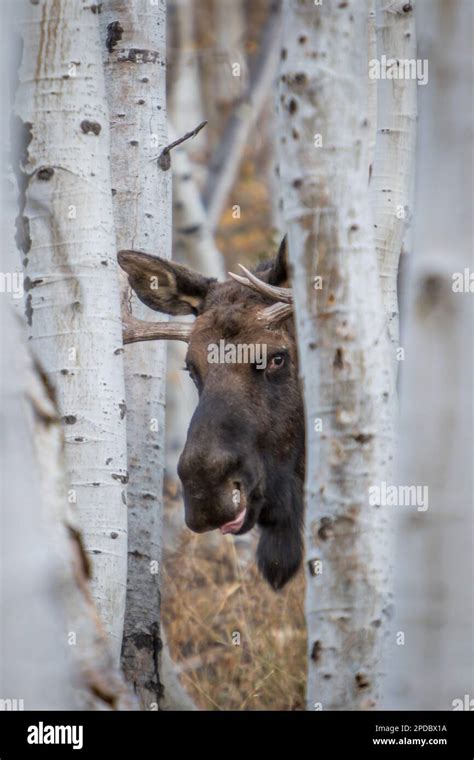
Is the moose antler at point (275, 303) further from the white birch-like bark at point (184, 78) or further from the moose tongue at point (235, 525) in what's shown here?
the white birch-like bark at point (184, 78)

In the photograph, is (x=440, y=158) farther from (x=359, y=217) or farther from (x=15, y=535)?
(x=15, y=535)

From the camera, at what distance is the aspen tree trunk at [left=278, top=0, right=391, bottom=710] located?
12.4 ft

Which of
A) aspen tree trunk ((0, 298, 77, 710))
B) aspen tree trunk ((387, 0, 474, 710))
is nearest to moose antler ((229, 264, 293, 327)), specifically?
aspen tree trunk ((387, 0, 474, 710))

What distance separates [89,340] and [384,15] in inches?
89.3

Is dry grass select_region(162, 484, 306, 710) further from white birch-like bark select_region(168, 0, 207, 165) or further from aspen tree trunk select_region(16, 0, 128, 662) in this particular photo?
white birch-like bark select_region(168, 0, 207, 165)

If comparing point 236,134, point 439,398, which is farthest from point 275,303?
point 236,134

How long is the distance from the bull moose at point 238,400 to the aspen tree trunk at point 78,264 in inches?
25.7

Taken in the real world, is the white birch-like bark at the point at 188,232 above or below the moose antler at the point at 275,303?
above

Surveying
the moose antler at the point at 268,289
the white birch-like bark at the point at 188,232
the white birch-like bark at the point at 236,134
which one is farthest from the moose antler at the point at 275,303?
the white birch-like bark at the point at 236,134

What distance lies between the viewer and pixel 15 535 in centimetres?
334

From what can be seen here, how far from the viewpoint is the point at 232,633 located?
7.66 m

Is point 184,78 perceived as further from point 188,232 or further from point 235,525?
point 235,525

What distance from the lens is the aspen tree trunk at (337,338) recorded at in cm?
377

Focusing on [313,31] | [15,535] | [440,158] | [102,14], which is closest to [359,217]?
[440,158]
